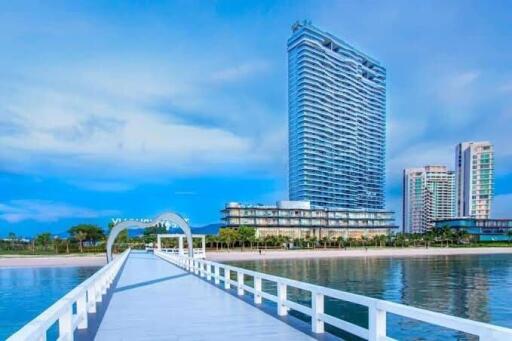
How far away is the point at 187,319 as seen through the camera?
8.52 m

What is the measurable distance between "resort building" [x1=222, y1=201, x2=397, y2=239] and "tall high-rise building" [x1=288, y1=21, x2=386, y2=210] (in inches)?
611

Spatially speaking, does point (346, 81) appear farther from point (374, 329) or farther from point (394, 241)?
point (374, 329)

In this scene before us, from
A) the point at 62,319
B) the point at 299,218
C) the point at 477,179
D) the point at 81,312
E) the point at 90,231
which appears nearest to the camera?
the point at 62,319

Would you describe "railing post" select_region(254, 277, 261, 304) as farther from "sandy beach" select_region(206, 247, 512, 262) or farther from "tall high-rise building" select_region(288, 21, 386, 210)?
"tall high-rise building" select_region(288, 21, 386, 210)

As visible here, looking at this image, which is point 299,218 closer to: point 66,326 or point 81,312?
point 81,312

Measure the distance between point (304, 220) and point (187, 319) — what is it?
4838 inches

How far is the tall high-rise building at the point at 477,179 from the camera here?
170000 mm

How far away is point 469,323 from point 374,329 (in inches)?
67.6

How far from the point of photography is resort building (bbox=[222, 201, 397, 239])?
123562 millimetres

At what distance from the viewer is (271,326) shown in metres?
7.61

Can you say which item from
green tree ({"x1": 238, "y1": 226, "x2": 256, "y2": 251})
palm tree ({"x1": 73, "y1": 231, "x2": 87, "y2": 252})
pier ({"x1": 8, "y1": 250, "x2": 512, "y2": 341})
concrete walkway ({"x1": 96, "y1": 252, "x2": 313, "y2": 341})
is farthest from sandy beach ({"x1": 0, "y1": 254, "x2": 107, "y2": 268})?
pier ({"x1": 8, "y1": 250, "x2": 512, "y2": 341})

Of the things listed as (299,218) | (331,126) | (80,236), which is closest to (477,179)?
(331,126)

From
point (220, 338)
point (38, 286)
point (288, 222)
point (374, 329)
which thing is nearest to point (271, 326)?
point (220, 338)

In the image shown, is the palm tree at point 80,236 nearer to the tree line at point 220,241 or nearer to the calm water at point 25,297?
the tree line at point 220,241
